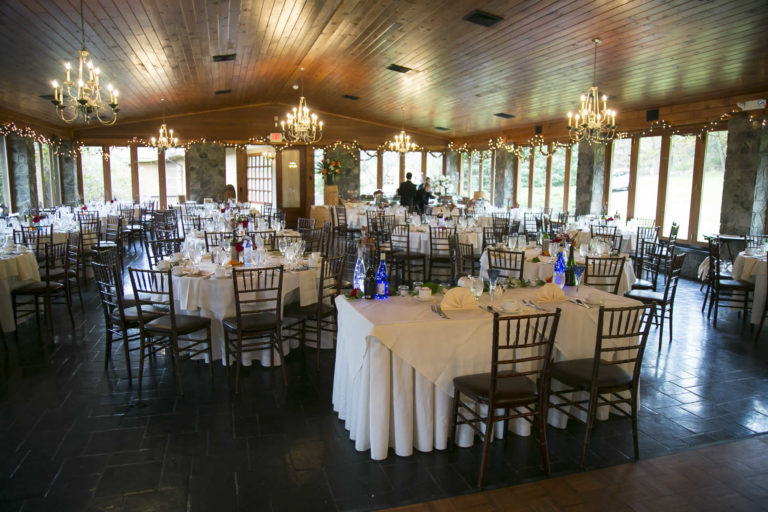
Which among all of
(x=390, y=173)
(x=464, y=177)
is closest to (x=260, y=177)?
(x=390, y=173)

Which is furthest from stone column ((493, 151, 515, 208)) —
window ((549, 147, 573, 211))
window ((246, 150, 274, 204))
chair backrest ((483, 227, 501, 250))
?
chair backrest ((483, 227, 501, 250))

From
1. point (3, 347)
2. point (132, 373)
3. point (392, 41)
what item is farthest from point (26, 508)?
point (392, 41)

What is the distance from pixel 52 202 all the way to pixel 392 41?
10.3 m

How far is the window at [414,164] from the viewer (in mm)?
17734

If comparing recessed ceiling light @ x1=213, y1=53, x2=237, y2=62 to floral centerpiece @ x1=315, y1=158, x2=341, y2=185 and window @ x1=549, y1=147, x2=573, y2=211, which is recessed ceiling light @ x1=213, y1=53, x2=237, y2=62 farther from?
window @ x1=549, y1=147, x2=573, y2=211

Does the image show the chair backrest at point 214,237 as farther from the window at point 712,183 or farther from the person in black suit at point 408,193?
the window at point 712,183

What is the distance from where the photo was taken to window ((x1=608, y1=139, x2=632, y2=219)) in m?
11.1

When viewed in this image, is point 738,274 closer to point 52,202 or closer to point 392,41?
point 392,41

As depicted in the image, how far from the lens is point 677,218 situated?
10.1m

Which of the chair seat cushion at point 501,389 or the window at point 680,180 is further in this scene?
the window at point 680,180

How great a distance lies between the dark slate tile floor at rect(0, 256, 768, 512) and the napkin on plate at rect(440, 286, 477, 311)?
906 mm

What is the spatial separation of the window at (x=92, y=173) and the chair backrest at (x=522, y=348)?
47.9 ft

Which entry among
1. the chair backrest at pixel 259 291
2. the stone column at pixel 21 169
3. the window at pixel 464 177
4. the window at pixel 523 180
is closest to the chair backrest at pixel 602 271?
the chair backrest at pixel 259 291

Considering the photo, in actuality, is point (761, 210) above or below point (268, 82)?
below
